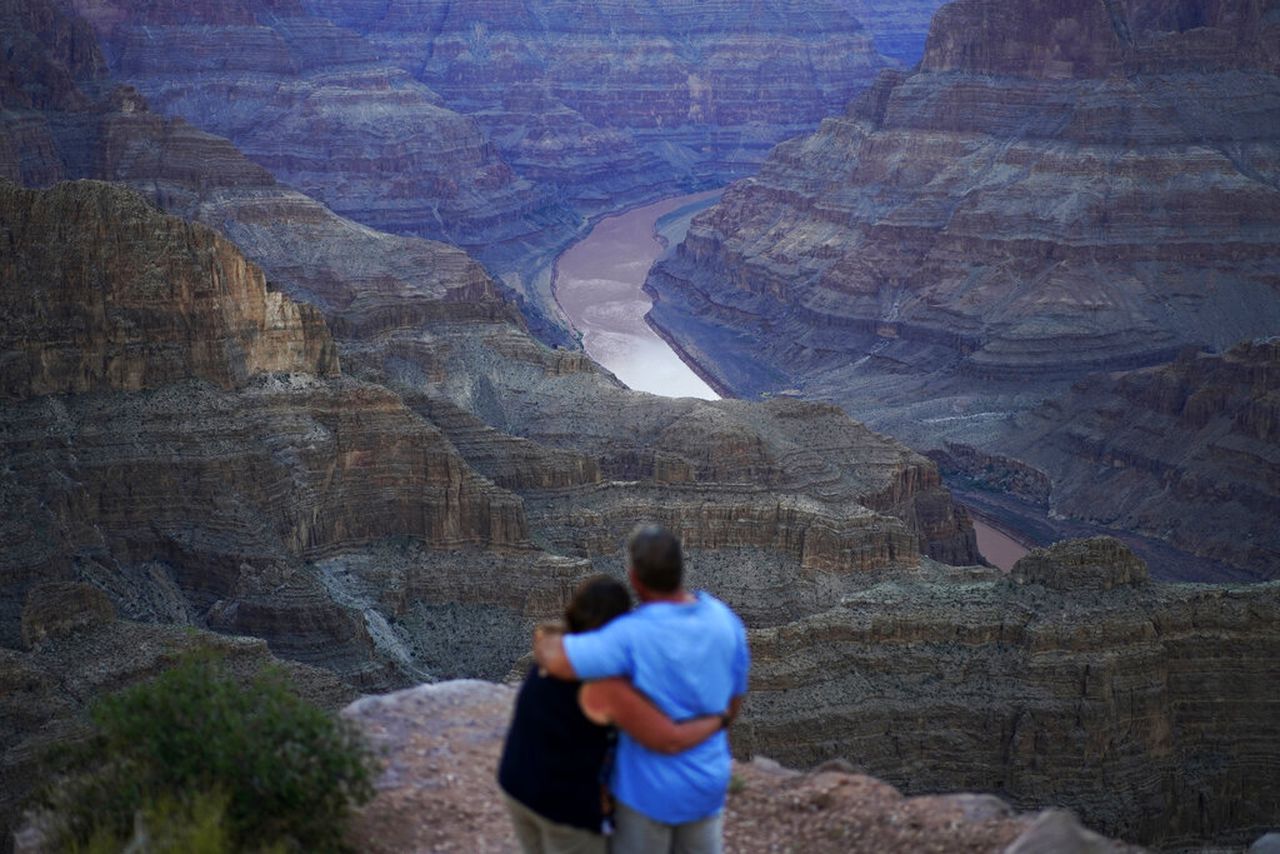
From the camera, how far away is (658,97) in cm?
19875

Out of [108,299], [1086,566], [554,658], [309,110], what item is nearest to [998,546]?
[1086,566]

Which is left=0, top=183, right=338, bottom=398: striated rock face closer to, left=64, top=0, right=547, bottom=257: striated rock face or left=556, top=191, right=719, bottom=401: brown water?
left=556, top=191, right=719, bottom=401: brown water

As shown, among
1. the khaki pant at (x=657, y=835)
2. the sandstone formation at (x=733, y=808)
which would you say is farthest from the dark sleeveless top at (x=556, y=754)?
the sandstone formation at (x=733, y=808)

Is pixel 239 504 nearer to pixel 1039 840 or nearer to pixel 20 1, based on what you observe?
pixel 1039 840

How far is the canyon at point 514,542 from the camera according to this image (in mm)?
43500

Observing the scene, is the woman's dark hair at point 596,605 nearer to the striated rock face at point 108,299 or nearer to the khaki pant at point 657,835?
the khaki pant at point 657,835

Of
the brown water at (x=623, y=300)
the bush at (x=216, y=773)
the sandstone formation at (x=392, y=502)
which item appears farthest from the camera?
the brown water at (x=623, y=300)

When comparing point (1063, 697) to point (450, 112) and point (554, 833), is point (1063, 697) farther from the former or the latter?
point (450, 112)

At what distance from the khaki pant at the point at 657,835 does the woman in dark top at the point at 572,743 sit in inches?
6.8

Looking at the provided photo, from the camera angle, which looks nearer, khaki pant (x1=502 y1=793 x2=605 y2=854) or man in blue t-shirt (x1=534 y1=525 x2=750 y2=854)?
man in blue t-shirt (x1=534 y1=525 x2=750 y2=854)

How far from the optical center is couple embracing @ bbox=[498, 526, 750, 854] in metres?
15.5

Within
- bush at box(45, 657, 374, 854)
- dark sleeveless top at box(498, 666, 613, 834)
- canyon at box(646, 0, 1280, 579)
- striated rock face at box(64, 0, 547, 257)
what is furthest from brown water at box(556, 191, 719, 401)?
dark sleeveless top at box(498, 666, 613, 834)

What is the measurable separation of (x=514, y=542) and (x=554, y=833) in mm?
38124

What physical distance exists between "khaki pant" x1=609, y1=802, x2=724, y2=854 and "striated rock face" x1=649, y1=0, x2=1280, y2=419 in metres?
79.3
